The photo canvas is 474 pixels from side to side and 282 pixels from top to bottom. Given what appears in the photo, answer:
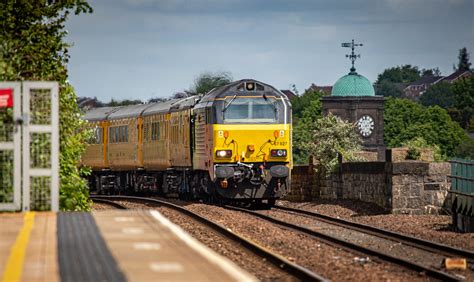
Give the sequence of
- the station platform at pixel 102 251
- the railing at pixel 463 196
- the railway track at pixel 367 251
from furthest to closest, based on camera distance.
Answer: the railing at pixel 463 196 → the railway track at pixel 367 251 → the station platform at pixel 102 251

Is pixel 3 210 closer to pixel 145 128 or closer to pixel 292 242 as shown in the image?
pixel 292 242

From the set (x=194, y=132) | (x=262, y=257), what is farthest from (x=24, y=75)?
(x=194, y=132)

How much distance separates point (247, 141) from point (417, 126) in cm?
11505

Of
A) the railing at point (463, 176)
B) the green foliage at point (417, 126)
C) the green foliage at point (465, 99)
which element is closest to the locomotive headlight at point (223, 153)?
the railing at point (463, 176)

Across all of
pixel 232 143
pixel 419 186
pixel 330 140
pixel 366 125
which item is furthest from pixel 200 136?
pixel 366 125

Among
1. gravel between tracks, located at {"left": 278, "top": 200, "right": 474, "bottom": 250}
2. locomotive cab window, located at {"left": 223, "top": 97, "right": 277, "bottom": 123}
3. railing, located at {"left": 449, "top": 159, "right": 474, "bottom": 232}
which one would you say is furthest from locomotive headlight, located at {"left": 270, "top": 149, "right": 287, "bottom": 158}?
railing, located at {"left": 449, "top": 159, "right": 474, "bottom": 232}

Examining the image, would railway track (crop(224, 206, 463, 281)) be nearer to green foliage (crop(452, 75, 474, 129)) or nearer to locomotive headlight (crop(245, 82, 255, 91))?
locomotive headlight (crop(245, 82, 255, 91))

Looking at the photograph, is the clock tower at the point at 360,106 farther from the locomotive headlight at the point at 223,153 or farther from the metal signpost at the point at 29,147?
the metal signpost at the point at 29,147

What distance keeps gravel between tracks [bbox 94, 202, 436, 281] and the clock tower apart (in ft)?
345

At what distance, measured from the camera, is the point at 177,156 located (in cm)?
3944

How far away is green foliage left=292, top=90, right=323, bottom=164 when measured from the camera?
124006mm

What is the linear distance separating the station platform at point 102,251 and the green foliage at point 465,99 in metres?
181

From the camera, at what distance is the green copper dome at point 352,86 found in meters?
136

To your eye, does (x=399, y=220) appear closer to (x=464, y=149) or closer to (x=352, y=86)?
(x=352, y=86)
